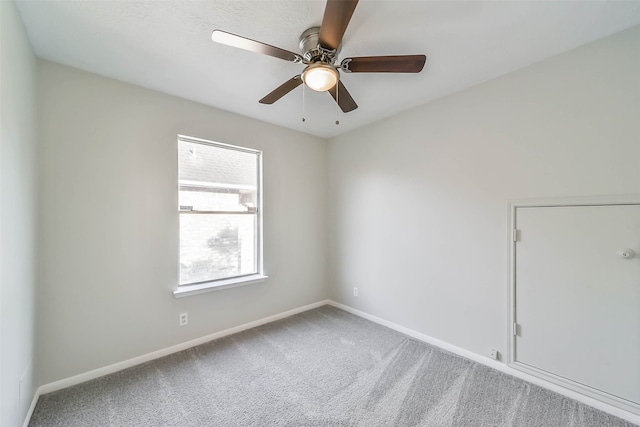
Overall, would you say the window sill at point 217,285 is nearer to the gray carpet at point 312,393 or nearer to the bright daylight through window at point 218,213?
the bright daylight through window at point 218,213

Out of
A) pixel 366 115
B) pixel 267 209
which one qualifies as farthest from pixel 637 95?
pixel 267 209

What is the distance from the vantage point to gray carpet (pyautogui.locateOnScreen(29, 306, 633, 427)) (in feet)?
5.49

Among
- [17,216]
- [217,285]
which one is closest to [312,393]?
[217,285]

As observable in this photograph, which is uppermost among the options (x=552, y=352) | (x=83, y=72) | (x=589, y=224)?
(x=83, y=72)

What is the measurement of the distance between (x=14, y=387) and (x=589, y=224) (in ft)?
12.5

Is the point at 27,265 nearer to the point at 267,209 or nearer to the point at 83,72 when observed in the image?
the point at 83,72

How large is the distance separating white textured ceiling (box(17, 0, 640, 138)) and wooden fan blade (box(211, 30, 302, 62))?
0.24 meters

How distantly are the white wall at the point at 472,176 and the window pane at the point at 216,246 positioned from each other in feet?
4.40

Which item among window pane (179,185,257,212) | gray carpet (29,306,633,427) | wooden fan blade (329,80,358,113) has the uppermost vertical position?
wooden fan blade (329,80,358,113)

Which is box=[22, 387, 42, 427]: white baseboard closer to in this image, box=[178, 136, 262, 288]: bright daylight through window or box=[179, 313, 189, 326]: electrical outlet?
box=[179, 313, 189, 326]: electrical outlet

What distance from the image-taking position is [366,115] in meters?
3.00

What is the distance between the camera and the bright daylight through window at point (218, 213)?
2.62 meters

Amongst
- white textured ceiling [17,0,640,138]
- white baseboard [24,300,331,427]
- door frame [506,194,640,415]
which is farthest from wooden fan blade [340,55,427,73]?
white baseboard [24,300,331,427]

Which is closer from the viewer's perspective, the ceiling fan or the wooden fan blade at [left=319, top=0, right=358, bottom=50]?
the wooden fan blade at [left=319, top=0, right=358, bottom=50]
